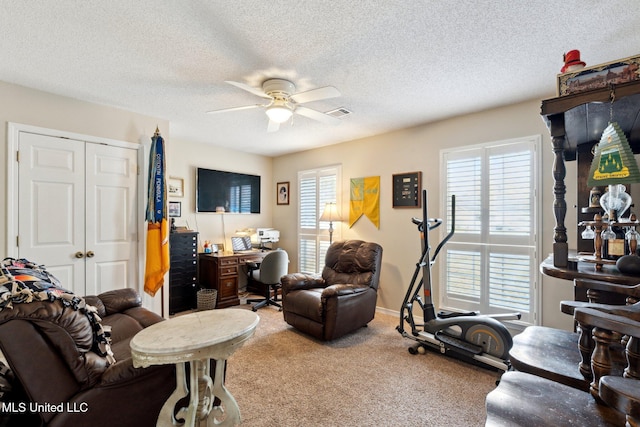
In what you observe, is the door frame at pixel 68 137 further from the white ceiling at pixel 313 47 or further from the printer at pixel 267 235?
the printer at pixel 267 235

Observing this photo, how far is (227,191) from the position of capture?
16.7 feet

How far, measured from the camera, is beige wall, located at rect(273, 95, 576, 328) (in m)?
2.86

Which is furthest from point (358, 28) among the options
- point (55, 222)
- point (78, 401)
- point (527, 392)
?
point (55, 222)

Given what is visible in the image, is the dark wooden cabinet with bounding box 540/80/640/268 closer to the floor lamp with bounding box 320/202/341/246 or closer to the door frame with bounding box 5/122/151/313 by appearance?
the floor lamp with bounding box 320/202/341/246

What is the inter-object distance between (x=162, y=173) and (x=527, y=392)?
3.70 m

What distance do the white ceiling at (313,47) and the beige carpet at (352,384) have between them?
2.55 meters

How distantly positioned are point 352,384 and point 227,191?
3.78 meters

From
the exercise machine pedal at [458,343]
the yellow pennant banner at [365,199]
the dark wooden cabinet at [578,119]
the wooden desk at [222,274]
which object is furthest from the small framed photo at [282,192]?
the dark wooden cabinet at [578,119]

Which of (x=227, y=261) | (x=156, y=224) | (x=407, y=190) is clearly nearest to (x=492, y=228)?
(x=407, y=190)

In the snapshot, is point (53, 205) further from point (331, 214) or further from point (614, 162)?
point (614, 162)

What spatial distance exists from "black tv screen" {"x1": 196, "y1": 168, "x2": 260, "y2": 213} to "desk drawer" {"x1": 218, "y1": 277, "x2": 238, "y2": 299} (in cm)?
123

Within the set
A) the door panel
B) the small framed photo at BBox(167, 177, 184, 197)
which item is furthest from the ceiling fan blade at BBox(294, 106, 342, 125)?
the small framed photo at BBox(167, 177, 184, 197)

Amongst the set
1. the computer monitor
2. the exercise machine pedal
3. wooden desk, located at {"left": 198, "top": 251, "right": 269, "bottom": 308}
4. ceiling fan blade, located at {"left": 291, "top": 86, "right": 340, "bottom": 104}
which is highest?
ceiling fan blade, located at {"left": 291, "top": 86, "right": 340, "bottom": 104}

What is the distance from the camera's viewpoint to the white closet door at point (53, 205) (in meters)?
2.71
